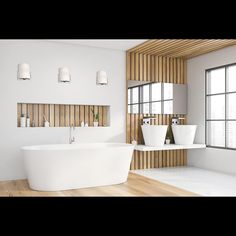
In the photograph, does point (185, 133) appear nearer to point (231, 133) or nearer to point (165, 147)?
point (165, 147)

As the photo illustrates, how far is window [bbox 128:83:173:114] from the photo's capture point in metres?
6.26

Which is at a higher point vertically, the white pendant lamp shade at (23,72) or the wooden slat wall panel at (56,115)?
the white pendant lamp shade at (23,72)

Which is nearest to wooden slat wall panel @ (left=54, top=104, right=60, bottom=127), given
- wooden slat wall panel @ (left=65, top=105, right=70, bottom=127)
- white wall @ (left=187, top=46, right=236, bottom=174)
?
wooden slat wall panel @ (left=65, top=105, right=70, bottom=127)

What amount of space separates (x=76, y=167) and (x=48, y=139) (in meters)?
1.34

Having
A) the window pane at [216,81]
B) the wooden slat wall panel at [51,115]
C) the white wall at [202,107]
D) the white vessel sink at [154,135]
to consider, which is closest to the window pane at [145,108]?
the white vessel sink at [154,135]

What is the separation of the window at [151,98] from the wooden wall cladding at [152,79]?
12cm

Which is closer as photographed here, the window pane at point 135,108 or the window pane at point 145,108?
the window pane at point 135,108

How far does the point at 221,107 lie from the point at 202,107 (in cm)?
51

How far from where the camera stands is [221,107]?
240 inches

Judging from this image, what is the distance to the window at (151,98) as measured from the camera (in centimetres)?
626

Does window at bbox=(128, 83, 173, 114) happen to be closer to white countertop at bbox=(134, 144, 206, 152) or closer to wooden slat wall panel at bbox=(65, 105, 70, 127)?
white countertop at bbox=(134, 144, 206, 152)

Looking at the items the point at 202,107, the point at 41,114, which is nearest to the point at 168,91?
the point at 202,107

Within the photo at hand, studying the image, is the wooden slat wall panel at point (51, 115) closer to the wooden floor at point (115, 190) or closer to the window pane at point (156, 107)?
the wooden floor at point (115, 190)
